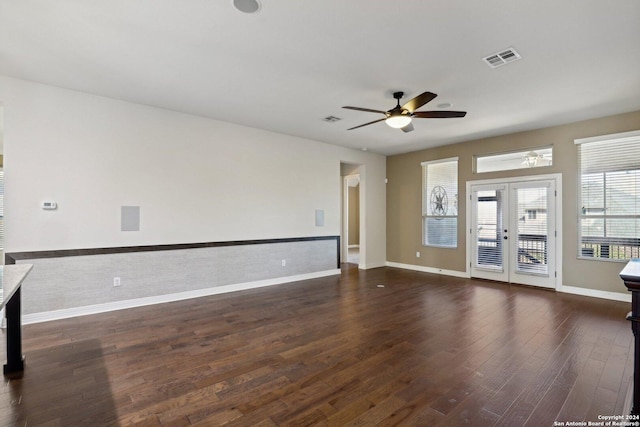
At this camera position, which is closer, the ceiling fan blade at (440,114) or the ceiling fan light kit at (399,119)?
the ceiling fan blade at (440,114)

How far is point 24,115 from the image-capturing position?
3848 mm

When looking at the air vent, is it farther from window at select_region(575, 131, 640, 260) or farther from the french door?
the french door

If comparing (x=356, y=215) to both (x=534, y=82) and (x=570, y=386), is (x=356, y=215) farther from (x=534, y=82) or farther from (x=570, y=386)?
(x=570, y=386)

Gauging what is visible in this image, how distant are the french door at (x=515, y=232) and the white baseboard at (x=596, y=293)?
221 mm

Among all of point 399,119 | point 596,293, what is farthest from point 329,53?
point 596,293

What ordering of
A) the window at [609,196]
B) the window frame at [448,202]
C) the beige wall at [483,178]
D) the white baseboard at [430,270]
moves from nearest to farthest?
the window at [609,196] < the beige wall at [483,178] < the white baseboard at [430,270] < the window frame at [448,202]

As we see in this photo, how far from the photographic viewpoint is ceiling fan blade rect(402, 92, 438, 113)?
134 inches

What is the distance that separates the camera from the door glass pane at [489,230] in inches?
250

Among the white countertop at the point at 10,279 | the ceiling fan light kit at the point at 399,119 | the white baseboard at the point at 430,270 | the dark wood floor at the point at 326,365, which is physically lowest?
the dark wood floor at the point at 326,365

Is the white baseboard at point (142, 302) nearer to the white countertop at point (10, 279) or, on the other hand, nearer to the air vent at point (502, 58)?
the white countertop at point (10, 279)

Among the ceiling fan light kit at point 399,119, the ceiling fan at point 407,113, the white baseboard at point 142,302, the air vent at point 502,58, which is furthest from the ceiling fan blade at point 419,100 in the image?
the white baseboard at point 142,302

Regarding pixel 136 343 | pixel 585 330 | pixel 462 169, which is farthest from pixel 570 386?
pixel 462 169

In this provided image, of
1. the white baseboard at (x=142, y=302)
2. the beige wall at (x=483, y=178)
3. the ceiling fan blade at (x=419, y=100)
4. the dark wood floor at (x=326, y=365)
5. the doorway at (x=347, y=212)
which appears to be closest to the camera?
the dark wood floor at (x=326, y=365)

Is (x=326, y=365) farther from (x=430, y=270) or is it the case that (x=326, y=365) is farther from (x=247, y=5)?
(x=430, y=270)
